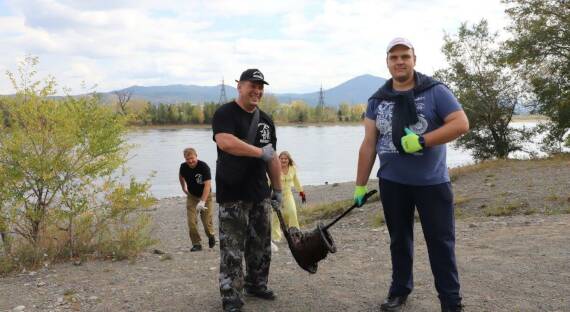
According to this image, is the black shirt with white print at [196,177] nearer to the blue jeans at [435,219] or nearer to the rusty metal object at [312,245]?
the rusty metal object at [312,245]

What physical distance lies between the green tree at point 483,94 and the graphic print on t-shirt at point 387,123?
2110 cm

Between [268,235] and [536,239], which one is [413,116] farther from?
[536,239]

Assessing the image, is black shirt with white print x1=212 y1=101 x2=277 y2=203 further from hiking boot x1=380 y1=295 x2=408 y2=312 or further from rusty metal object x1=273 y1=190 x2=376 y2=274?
hiking boot x1=380 y1=295 x2=408 y2=312

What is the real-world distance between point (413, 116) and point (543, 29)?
19534mm

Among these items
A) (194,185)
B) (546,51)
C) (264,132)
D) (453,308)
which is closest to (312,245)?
(264,132)

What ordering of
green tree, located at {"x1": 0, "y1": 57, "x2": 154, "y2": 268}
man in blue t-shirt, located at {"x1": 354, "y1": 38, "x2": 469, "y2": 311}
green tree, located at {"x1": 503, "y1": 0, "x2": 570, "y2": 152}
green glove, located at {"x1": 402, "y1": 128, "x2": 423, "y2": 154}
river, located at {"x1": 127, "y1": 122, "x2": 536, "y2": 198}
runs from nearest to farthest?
1. green glove, located at {"x1": 402, "y1": 128, "x2": 423, "y2": 154}
2. man in blue t-shirt, located at {"x1": 354, "y1": 38, "x2": 469, "y2": 311}
3. green tree, located at {"x1": 0, "y1": 57, "x2": 154, "y2": 268}
4. green tree, located at {"x1": 503, "y1": 0, "x2": 570, "y2": 152}
5. river, located at {"x1": 127, "y1": 122, "x2": 536, "y2": 198}

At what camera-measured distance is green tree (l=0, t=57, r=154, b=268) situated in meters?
6.66

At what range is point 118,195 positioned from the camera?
7293 mm

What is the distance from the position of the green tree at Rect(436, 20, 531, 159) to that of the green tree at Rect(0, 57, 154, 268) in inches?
773

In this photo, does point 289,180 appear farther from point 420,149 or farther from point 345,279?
point 420,149

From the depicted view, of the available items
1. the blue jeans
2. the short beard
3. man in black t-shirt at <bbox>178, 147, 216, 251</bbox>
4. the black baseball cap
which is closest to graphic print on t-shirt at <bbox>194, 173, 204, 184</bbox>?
man in black t-shirt at <bbox>178, 147, 216, 251</bbox>

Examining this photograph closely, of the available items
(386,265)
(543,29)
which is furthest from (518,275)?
(543,29)

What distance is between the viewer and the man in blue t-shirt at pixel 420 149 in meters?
3.72

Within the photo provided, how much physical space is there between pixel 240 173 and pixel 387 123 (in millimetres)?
1256
